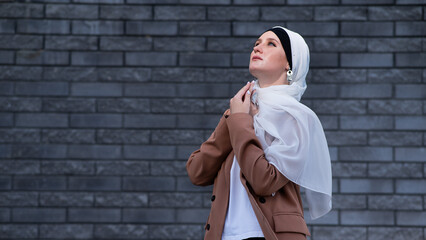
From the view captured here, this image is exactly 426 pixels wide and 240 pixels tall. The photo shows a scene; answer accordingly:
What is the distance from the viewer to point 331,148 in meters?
5.20

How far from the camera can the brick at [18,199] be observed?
17.2 ft

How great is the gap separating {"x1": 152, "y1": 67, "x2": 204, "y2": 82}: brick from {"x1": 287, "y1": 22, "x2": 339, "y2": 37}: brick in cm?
102

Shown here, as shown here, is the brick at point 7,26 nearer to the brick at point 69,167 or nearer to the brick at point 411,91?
the brick at point 69,167

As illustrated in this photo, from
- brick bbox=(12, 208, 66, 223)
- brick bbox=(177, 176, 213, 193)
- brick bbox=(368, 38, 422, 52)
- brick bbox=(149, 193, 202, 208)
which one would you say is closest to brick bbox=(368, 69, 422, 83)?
brick bbox=(368, 38, 422, 52)

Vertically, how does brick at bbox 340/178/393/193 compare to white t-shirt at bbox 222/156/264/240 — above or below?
below

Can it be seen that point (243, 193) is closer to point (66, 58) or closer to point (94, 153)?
point (94, 153)

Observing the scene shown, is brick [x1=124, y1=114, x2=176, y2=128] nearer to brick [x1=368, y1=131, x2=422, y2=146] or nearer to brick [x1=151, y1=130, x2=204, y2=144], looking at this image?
brick [x1=151, y1=130, x2=204, y2=144]

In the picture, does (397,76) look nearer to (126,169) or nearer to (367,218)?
(367,218)

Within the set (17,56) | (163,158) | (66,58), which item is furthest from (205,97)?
(17,56)

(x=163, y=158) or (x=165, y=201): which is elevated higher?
(x=163, y=158)

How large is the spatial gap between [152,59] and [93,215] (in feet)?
5.29

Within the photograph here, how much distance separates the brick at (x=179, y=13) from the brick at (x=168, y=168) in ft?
4.64

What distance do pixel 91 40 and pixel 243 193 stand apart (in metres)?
3.24

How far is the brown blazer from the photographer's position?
245cm
